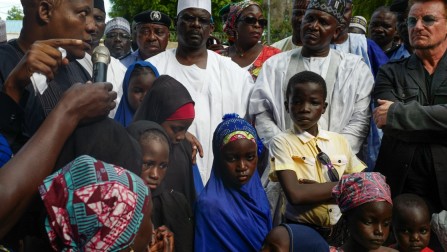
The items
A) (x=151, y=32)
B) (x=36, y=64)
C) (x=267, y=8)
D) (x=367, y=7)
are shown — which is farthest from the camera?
(x=267, y=8)

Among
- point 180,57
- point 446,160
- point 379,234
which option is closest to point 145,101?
point 180,57

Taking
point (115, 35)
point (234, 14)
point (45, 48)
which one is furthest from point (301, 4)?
point (45, 48)

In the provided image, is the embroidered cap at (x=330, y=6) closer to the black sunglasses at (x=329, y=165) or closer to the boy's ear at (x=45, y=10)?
Result: the black sunglasses at (x=329, y=165)

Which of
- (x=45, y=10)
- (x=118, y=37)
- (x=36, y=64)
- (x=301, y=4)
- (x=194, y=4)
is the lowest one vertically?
(x=118, y=37)

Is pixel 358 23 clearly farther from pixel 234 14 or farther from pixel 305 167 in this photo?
pixel 305 167

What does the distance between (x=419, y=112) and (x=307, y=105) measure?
74cm

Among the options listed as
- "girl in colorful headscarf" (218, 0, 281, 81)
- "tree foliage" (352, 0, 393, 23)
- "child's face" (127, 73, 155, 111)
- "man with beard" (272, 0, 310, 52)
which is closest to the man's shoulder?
"child's face" (127, 73, 155, 111)

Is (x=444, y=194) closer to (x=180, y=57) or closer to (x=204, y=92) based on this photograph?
(x=204, y=92)

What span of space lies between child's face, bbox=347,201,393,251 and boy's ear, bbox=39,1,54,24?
6.42 feet

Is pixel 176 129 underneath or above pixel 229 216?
above

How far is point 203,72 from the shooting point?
4.83 metres

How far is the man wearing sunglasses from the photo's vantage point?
13.7 feet

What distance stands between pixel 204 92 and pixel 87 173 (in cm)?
263

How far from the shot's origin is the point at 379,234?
11.5 ft
